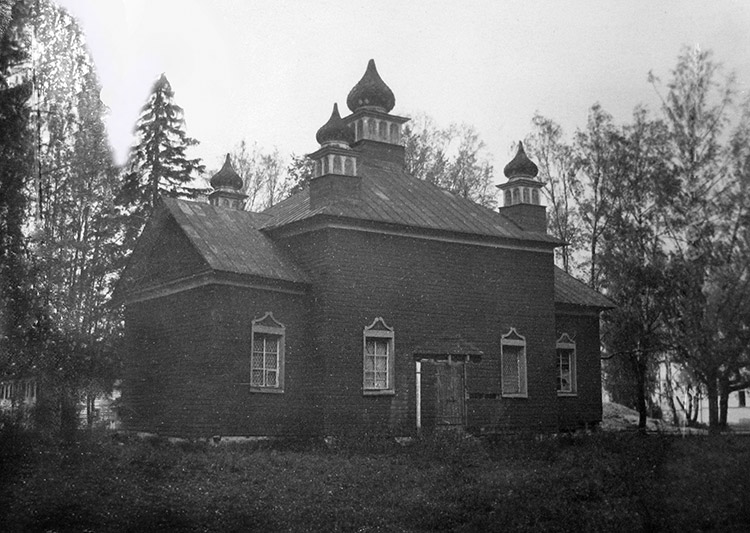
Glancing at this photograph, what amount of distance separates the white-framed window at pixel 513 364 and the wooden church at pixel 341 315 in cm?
5

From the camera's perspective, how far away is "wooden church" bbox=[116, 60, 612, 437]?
70.1 ft

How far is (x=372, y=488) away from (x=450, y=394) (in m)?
8.92

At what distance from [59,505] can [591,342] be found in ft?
68.3

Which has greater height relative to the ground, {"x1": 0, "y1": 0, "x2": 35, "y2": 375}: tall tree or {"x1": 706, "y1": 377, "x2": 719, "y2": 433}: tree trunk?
{"x1": 0, "y1": 0, "x2": 35, "y2": 375}: tall tree

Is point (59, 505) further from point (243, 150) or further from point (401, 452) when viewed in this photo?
point (243, 150)

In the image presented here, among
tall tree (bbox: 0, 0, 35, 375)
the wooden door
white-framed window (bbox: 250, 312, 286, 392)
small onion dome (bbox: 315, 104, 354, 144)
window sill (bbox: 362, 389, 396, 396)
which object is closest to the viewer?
tall tree (bbox: 0, 0, 35, 375)

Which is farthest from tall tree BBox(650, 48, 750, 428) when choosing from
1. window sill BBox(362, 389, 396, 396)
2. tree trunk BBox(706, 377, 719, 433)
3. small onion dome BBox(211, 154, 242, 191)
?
small onion dome BBox(211, 154, 242, 191)

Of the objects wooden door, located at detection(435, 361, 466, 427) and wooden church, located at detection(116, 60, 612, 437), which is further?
wooden door, located at detection(435, 361, 466, 427)

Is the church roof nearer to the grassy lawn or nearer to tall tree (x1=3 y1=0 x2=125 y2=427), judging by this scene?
tall tree (x1=3 y1=0 x2=125 y2=427)

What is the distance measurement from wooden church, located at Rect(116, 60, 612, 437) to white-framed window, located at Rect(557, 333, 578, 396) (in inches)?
42.6

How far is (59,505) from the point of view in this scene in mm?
11961

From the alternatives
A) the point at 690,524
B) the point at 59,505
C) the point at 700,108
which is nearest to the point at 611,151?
the point at 700,108

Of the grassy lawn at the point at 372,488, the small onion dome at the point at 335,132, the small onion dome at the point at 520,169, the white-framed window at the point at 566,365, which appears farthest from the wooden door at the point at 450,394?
the small onion dome at the point at 520,169

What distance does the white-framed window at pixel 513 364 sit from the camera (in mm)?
25164
